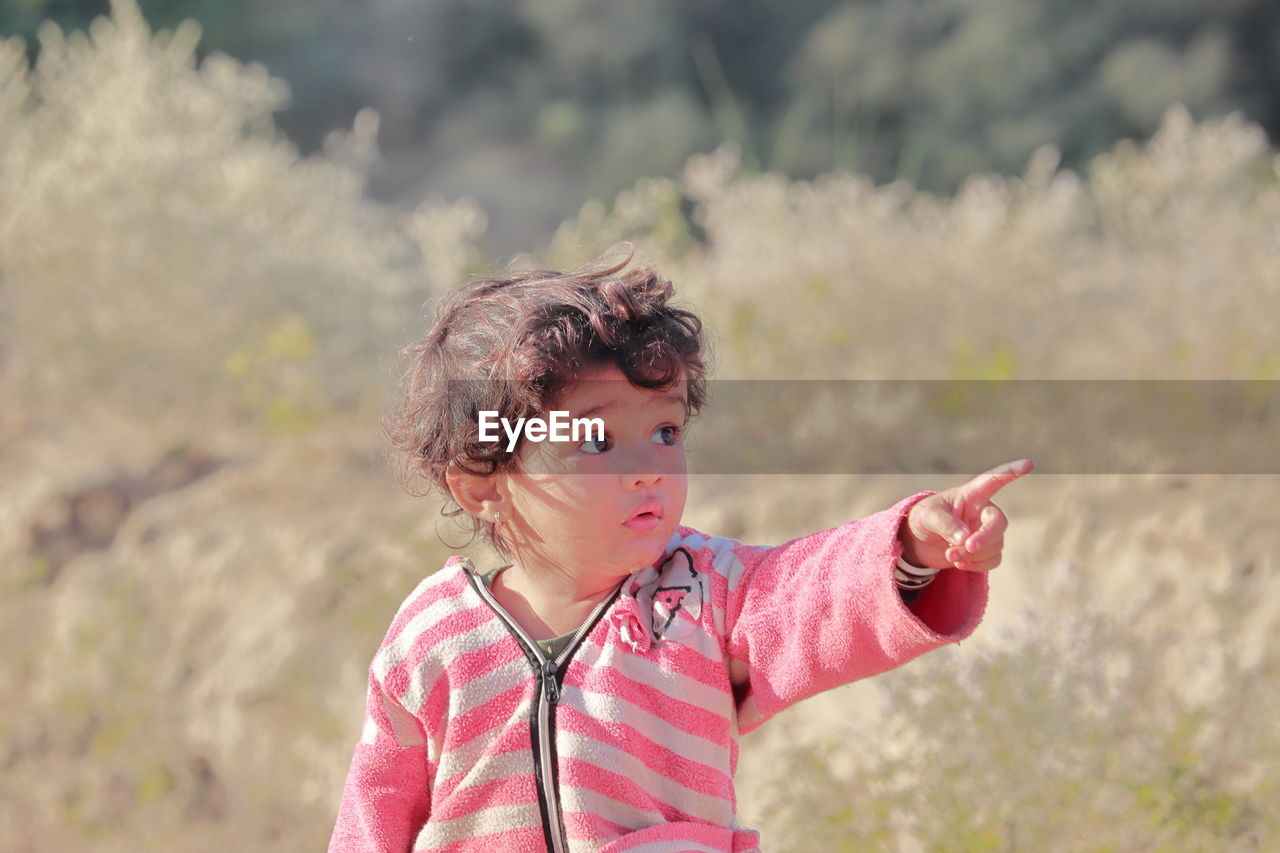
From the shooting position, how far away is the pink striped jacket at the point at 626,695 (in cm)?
150

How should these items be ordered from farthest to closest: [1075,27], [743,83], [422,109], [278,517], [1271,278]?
[422,109], [743,83], [1075,27], [278,517], [1271,278]

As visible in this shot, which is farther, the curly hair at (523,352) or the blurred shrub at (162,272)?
the blurred shrub at (162,272)

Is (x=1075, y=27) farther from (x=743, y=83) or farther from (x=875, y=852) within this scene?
(x=875, y=852)

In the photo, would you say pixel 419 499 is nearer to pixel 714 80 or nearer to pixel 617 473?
pixel 617 473

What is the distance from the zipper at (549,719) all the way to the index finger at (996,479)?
19.5 inches

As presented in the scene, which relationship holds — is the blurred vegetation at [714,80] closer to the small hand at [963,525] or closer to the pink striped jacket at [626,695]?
the pink striped jacket at [626,695]

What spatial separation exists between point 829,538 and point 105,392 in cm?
385

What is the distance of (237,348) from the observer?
4.67m

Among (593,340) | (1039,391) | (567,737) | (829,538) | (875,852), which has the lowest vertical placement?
(875,852)

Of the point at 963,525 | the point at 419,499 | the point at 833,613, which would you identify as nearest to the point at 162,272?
the point at 419,499

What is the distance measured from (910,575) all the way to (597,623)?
387 millimetres

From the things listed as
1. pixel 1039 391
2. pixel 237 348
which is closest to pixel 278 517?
pixel 237 348

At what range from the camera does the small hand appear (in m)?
1.32

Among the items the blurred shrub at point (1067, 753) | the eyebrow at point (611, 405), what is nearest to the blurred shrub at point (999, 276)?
the blurred shrub at point (1067, 753)
